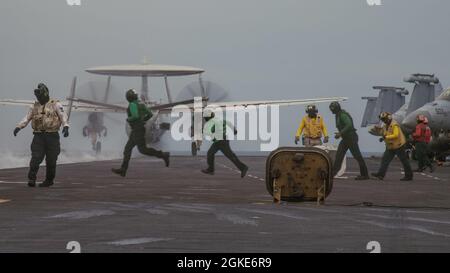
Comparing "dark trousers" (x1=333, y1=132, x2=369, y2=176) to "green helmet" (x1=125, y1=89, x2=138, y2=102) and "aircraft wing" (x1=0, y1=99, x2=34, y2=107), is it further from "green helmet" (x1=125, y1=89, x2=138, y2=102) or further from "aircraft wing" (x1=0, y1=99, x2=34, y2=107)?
"aircraft wing" (x1=0, y1=99, x2=34, y2=107)

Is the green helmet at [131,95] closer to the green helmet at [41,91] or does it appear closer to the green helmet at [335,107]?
the green helmet at [41,91]

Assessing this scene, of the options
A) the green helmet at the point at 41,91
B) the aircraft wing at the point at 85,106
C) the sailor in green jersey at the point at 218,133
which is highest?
the aircraft wing at the point at 85,106

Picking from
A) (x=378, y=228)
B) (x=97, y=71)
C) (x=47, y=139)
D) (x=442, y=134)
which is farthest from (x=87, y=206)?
(x=97, y=71)

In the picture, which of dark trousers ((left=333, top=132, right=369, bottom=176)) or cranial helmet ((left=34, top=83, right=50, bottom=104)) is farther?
dark trousers ((left=333, top=132, right=369, bottom=176))

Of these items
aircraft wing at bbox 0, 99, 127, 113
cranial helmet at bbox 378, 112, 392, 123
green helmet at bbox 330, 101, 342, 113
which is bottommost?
cranial helmet at bbox 378, 112, 392, 123

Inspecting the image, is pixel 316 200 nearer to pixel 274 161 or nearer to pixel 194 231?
pixel 274 161

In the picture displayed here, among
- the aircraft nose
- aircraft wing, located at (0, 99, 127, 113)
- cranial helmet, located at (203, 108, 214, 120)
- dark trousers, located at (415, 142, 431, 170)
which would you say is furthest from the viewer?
aircraft wing, located at (0, 99, 127, 113)

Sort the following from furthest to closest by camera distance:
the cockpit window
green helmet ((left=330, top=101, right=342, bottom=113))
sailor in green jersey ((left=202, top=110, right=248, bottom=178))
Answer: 1. the cockpit window
2. sailor in green jersey ((left=202, top=110, right=248, bottom=178))
3. green helmet ((left=330, top=101, right=342, bottom=113))

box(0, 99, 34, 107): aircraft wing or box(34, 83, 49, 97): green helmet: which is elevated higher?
box(0, 99, 34, 107): aircraft wing

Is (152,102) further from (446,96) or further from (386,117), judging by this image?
(386,117)

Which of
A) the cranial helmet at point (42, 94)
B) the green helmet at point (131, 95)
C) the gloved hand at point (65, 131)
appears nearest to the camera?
the gloved hand at point (65, 131)

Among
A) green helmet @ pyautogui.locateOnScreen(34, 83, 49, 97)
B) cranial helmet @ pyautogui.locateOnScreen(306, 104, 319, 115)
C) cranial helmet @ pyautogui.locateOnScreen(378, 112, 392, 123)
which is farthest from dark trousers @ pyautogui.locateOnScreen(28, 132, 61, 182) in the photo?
cranial helmet @ pyautogui.locateOnScreen(378, 112, 392, 123)

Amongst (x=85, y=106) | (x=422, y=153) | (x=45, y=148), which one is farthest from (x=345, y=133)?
(x=85, y=106)

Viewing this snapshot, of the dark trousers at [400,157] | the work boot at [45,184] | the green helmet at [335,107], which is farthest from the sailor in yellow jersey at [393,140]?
the work boot at [45,184]
